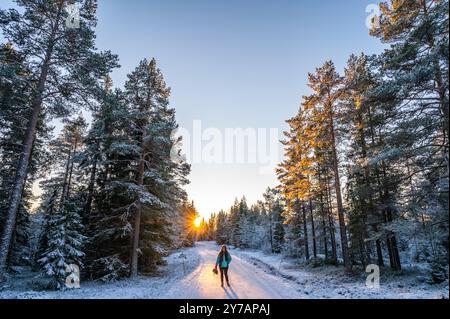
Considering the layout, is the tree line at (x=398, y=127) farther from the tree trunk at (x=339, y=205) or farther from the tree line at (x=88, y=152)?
the tree line at (x=88, y=152)

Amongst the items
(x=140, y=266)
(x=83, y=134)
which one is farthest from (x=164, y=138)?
(x=83, y=134)

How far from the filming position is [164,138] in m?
16.0

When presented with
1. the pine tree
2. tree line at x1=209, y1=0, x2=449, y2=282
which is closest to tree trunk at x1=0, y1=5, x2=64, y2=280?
the pine tree

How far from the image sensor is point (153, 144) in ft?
57.9

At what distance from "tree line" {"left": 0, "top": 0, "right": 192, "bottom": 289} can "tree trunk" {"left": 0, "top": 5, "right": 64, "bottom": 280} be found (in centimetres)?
5

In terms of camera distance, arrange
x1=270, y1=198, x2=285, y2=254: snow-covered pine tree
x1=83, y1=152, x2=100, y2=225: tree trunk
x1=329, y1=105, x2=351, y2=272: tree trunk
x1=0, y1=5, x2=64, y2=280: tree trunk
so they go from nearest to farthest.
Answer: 1. x1=0, y1=5, x2=64, y2=280: tree trunk
2. x1=329, y1=105, x2=351, y2=272: tree trunk
3. x1=83, y1=152, x2=100, y2=225: tree trunk
4. x1=270, y1=198, x2=285, y2=254: snow-covered pine tree

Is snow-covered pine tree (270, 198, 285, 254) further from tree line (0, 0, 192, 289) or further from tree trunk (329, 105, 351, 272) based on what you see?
tree line (0, 0, 192, 289)

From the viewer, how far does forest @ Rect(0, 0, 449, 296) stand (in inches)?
412

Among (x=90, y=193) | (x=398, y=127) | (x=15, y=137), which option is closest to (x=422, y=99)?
(x=398, y=127)

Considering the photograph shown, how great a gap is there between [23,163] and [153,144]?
7.65m

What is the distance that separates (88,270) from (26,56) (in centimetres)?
1360

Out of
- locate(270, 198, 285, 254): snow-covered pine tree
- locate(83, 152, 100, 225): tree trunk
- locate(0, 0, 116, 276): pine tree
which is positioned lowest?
locate(270, 198, 285, 254): snow-covered pine tree

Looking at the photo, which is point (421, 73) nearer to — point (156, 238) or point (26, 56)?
point (156, 238)
